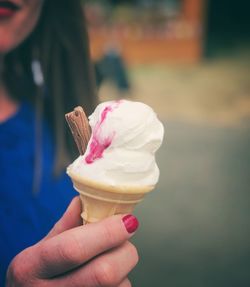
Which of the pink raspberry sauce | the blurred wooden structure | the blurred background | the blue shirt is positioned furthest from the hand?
the blurred wooden structure

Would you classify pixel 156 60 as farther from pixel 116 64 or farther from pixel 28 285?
pixel 28 285

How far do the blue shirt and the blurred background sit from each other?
0.41 m

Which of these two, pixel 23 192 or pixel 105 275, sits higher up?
pixel 105 275

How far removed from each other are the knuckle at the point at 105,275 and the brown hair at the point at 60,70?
719mm

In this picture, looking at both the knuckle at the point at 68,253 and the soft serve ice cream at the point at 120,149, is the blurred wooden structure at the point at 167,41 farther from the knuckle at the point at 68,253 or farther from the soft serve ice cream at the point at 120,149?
the knuckle at the point at 68,253

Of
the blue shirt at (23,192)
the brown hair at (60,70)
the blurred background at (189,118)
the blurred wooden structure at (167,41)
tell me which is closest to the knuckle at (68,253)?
the blue shirt at (23,192)

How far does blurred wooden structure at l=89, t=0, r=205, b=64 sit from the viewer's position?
8.67 m

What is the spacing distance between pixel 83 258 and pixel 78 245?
1.1 inches

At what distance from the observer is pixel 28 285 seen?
0.85m

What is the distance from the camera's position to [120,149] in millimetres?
898

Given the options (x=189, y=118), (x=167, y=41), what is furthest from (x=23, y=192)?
(x=167, y=41)

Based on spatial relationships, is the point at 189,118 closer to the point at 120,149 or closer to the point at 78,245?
the point at 120,149

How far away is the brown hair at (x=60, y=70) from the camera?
1558mm

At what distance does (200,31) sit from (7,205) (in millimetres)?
8104
